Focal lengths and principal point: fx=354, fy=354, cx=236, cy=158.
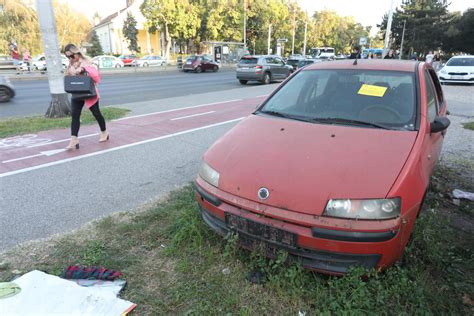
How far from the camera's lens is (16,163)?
5652mm

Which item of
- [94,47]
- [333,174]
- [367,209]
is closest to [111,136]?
[333,174]

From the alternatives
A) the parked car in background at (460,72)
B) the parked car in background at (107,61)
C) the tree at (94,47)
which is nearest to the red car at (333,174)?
the parked car in background at (460,72)

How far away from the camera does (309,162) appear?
2.74 m

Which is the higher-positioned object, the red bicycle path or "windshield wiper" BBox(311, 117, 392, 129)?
"windshield wiper" BBox(311, 117, 392, 129)

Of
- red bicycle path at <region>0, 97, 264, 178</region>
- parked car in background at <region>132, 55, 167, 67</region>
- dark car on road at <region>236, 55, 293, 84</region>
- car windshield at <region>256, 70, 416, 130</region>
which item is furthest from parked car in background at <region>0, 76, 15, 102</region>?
parked car in background at <region>132, 55, 167, 67</region>

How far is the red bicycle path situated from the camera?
19.1 feet

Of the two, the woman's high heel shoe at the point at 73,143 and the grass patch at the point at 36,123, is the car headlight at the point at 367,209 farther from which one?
the grass patch at the point at 36,123

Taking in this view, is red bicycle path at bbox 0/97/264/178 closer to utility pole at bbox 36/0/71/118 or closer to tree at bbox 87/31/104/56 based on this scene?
utility pole at bbox 36/0/71/118

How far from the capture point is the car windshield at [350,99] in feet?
10.9

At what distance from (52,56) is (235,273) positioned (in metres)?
8.53

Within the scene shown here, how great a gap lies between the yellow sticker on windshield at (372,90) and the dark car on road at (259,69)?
15.5 metres

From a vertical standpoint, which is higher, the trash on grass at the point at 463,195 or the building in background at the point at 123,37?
the building in background at the point at 123,37

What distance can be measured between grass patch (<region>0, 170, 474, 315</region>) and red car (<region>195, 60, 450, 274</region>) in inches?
6.7

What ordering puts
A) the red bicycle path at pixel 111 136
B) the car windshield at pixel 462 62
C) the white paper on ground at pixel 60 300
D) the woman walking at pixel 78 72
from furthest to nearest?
1. the car windshield at pixel 462 62
2. the woman walking at pixel 78 72
3. the red bicycle path at pixel 111 136
4. the white paper on ground at pixel 60 300
